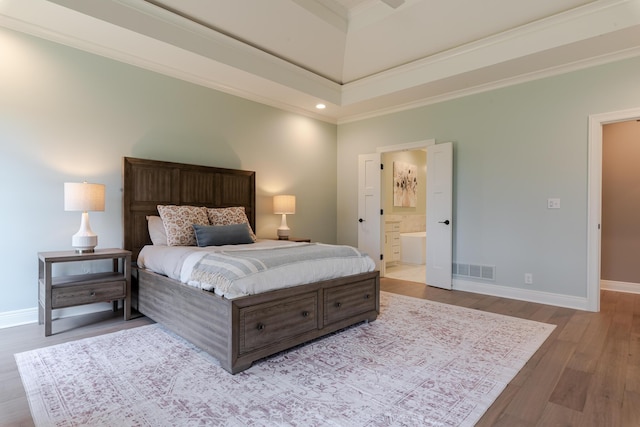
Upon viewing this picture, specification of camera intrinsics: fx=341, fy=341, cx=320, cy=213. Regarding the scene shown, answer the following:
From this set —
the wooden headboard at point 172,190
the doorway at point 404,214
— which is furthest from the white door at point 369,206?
the wooden headboard at point 172,190

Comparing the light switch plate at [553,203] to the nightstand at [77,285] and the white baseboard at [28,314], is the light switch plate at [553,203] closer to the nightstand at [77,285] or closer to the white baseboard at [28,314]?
the nightstand at [77,285]

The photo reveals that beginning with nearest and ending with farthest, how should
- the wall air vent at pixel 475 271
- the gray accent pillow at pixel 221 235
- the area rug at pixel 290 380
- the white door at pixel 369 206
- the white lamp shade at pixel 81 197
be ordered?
the area rug at pixel 290 380
the white lamp shade at pixel 81 197
the gray accent pillow at pixel 221 235
the wall air vent at pixel 475 271
the white door at pixel 369 206

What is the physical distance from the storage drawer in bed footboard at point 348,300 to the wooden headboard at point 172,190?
2171mm

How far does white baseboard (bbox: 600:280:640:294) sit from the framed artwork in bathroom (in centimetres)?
367

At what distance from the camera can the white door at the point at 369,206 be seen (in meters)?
5.63

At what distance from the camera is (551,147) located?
159 inches

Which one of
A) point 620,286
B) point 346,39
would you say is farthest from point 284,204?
point 620,286

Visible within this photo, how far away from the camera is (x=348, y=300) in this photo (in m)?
3.09

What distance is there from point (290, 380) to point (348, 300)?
1.05 m

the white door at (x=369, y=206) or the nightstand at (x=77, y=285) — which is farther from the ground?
the white door at (x=369, y=206)

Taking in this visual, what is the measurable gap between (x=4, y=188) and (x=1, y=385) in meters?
1.87

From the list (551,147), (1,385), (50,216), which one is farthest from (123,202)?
(551,147)

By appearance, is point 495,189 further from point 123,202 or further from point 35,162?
point 35,162

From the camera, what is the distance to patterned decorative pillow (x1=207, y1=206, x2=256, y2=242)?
13.3ft
